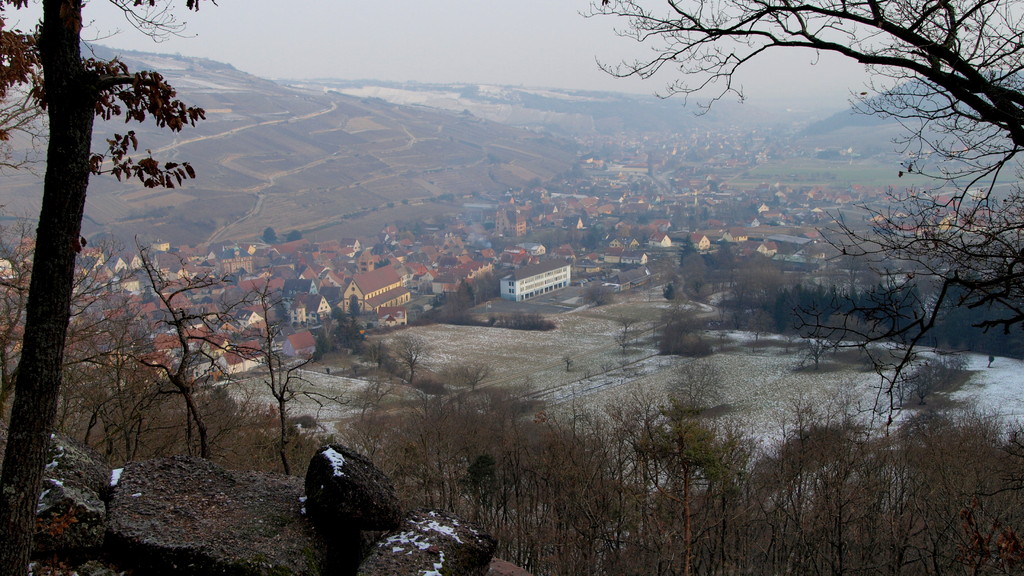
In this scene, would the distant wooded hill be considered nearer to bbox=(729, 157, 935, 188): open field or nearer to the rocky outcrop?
bbox=(729, 157, 935, 188): open field

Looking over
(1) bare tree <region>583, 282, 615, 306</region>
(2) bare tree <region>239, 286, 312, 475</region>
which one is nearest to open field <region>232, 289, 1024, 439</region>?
(1) bare tree <region>583, 282, 615, 306</region>

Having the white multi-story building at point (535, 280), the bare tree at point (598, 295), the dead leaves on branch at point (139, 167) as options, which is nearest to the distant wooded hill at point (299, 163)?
the white multi-story building at point (535, 280)

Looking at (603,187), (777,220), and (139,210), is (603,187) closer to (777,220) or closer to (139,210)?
(777,220)

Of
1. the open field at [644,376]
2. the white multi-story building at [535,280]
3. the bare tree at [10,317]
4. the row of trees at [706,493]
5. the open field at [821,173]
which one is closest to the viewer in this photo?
the bare tree at [10,317]

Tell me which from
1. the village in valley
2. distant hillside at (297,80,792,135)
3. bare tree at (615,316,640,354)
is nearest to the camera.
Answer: bare tree at (615,316,640,354)

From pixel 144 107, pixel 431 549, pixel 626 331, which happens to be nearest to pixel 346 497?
pixel 431 549

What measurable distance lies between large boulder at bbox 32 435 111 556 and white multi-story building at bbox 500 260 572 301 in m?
37.2

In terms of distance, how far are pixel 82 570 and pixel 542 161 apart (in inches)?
Result: 4237

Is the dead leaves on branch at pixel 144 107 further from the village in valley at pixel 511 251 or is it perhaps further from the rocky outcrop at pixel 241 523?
the village in valley at pixel 511 251

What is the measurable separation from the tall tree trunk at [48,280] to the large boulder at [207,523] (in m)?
1.43

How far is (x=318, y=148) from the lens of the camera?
307 ft

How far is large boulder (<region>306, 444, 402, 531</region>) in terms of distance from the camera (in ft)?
16.2

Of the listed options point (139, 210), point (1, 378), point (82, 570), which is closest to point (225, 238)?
point (139, 210)

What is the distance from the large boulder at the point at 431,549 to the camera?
4738 mm
